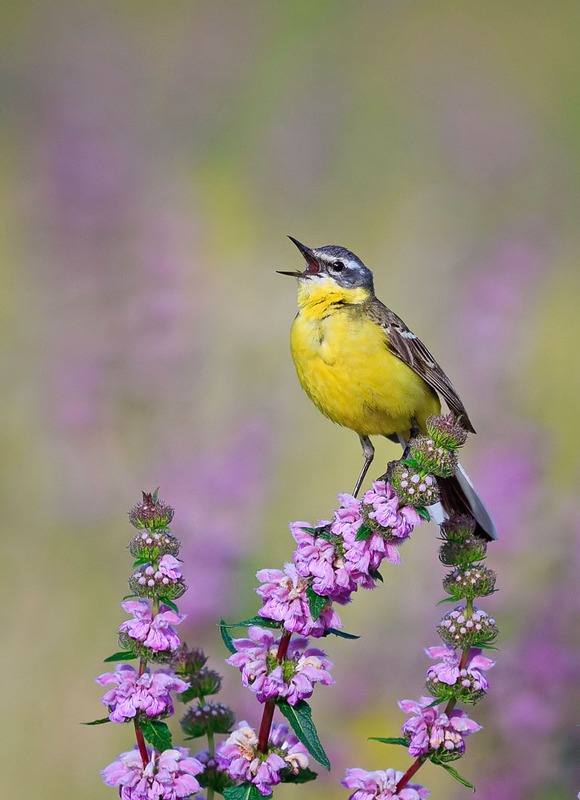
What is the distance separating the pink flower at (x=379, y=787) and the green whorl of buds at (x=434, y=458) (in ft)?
2.05

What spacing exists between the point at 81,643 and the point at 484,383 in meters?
2.46

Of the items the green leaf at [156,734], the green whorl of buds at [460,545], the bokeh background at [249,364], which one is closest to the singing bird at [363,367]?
the bokeh background at [249,364]

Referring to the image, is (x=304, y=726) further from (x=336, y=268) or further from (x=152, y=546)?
(x=336, y=268)

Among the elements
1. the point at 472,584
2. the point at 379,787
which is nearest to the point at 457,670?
the point at 472,584

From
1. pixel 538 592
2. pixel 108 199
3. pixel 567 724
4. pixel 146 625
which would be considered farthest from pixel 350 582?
pixel 108 199

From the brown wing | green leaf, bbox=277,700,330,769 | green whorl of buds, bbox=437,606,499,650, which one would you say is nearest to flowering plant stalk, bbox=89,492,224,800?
green leaf, bbox=277,700,330,769

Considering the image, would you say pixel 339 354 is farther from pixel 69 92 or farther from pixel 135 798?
pixel 69 92

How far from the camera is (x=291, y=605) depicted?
2.35 m

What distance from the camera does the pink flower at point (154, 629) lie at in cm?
214

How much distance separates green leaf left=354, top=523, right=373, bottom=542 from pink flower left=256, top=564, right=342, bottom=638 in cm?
15

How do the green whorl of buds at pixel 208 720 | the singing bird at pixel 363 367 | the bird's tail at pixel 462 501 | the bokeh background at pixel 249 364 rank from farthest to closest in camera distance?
the bokeh background at pixel 249 364 → the singing bird at pixel 363 367 → the bird's tail at pixel 462 501 → the green whorl of buds at pixel 208 720

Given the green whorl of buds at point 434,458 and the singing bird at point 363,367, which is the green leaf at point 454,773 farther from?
the singing bird at point 363,367

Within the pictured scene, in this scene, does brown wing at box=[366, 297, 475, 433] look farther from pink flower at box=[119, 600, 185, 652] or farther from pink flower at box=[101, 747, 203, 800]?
pink flower at box=[101, 747, 203, 800]

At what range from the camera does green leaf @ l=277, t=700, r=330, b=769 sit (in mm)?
2143
